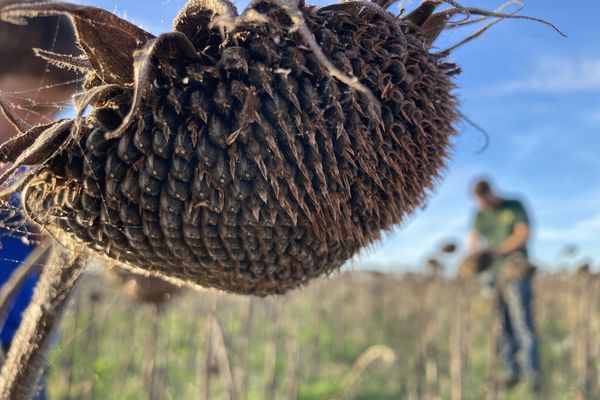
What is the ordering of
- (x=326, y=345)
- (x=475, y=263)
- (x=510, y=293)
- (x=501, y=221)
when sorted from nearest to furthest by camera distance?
(x=475, y=263) → (x=501, y=221) → (x=510, y=293) → (x=326, y=345)

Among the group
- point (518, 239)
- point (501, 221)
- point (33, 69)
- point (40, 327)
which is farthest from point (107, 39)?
point (501, 221)

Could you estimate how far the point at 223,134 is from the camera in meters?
0.78

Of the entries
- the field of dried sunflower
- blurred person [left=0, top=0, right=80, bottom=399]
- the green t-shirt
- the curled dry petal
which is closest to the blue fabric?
blurred person [left=0, top=0, right=80, bottom=399]

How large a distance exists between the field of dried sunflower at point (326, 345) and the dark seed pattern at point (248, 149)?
115cm

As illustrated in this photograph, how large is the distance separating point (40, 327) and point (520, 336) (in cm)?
723

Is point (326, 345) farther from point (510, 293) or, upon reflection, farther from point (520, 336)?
point (510, 293)

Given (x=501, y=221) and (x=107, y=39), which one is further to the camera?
(x=501, y=221)

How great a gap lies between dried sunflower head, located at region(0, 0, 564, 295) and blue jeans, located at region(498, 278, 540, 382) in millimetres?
6560

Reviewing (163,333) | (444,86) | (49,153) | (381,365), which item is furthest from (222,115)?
(381,365)

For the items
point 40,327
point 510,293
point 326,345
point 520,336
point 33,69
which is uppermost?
→ point 33,69

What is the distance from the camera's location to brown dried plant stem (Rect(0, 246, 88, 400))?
0.94m

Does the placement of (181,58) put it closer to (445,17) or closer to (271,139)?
(271,139)

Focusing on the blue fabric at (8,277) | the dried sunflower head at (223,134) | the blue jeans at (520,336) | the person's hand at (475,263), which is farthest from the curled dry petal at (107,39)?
the blue jeans at (520,336)

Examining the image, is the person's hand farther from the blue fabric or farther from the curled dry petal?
the curled dry petal
